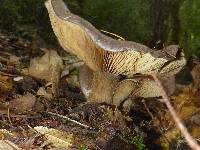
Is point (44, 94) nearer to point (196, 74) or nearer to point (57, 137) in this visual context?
point (57, 137)

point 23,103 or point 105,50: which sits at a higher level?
point 105,50

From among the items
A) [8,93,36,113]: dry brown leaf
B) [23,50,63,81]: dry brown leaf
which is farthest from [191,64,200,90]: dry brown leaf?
[8,93,36,113]: dry brown leaf

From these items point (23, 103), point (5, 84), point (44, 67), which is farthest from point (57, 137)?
point (44, 67)

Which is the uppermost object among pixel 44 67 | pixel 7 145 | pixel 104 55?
pixel 104 55

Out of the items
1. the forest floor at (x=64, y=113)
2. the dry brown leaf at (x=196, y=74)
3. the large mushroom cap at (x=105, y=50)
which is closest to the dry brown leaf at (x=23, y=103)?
the forest floor at (x=64, y=113)

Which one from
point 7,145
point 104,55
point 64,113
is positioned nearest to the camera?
point 7,145

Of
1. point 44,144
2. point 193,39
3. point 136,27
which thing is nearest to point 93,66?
point 44,144

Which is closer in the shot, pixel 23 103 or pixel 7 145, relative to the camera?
pixel 7 145

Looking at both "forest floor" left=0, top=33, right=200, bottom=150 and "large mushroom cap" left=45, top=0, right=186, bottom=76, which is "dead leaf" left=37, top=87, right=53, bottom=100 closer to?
"forest floor" left=0, top=33, right=200, bottom=150
